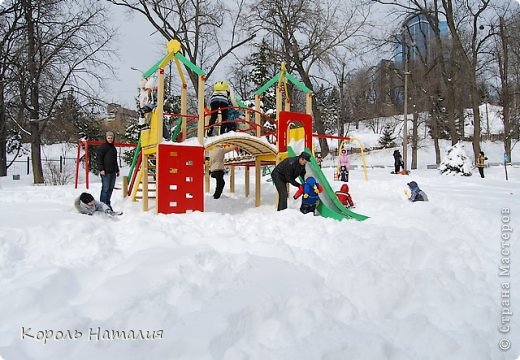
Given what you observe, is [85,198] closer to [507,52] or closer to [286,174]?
[286,174]

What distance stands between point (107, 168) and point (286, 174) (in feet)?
11.4

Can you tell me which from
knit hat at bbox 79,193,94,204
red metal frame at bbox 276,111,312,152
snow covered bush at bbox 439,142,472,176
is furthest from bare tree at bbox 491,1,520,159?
knit hat at bbox 79,193,94,204

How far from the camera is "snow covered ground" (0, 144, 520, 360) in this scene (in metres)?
2.69

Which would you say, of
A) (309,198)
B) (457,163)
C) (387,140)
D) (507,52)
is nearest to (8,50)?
(309,198)

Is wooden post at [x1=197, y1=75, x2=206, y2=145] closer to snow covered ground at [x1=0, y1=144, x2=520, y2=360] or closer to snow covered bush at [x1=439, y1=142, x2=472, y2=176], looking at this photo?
snow covered ground at [x1=0, y1=144, x2=520, y2=360]

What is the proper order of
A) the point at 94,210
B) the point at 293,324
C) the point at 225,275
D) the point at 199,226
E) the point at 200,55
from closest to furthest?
the point at 293,324 → the point at 225,275 → the point at 199,226 → the point at 94,210 → the point at 200,55

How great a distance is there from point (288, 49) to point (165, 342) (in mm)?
23645

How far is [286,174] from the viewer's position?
7.71 metres

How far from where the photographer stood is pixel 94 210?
6328mm

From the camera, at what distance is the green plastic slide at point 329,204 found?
23.3 feet

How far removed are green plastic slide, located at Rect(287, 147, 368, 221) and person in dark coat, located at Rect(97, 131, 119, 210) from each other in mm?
3660

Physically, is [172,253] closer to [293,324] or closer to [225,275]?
[225,275]

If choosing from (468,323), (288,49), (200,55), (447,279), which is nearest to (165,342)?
(468,323)

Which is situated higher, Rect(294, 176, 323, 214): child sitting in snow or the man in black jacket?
the man in black jacket
